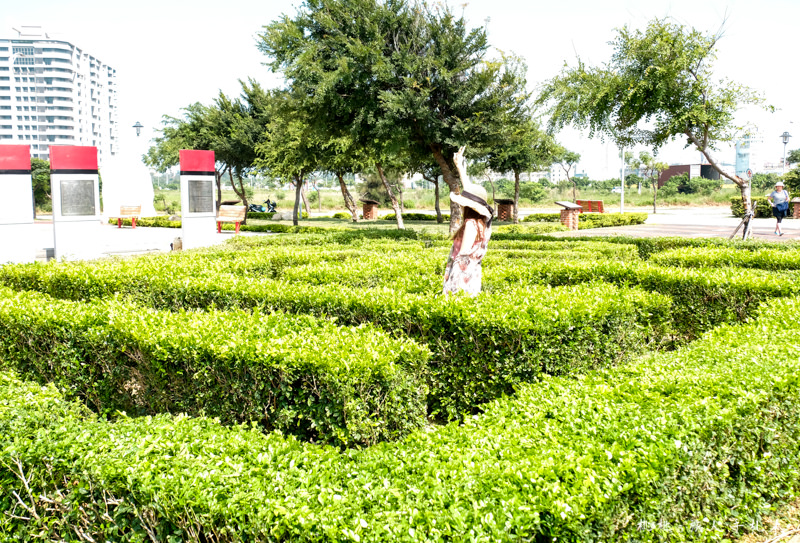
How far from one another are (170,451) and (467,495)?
1631 millimetres

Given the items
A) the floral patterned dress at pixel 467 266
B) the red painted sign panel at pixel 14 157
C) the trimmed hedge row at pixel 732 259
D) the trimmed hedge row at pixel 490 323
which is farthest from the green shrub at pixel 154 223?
the floral patterned dress at pixel 467 266

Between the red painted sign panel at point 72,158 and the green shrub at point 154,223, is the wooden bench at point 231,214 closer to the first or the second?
the green shrub at point 154,223

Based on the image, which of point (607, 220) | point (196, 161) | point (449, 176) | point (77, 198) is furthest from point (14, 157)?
point (607, 220)

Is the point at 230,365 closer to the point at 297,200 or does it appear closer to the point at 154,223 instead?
the point at 297,200

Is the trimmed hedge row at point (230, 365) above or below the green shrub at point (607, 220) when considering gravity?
below

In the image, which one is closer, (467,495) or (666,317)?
(467,495)

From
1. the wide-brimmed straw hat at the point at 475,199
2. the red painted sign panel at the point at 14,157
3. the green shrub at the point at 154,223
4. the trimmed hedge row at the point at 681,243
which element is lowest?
the trimmed hedge row at the point at 681,243

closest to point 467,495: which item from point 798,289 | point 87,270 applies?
point 798,289

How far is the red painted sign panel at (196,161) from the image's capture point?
16.9 metres

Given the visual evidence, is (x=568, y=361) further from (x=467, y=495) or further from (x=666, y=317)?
(x=467, y=495)

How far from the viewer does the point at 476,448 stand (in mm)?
3092

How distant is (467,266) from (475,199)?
73cm

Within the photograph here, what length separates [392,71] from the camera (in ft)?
48.6

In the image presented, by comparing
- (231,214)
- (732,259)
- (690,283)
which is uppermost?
(231,214)
